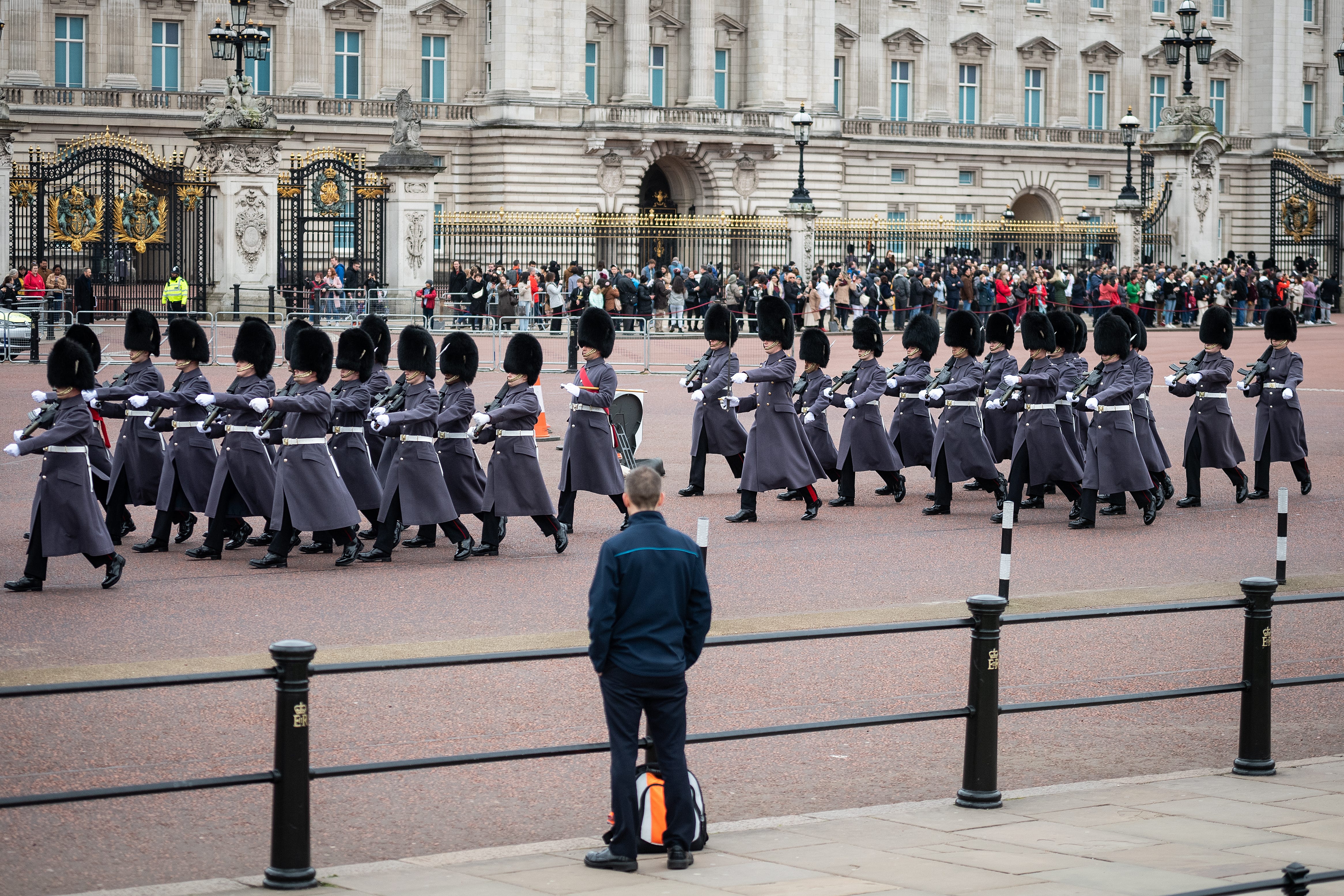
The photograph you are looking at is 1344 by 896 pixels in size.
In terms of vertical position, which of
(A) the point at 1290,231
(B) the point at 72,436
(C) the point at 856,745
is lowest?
(C) the point at 856,745

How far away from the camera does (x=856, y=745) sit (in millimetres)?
7672

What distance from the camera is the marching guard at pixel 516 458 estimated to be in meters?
12.1

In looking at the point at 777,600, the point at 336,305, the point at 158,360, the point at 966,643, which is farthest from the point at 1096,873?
the point at 336,305

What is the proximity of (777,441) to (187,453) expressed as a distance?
13.8ft

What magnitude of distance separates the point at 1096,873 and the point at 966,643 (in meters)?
3.80

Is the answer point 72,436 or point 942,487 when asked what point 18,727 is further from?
point 942,487

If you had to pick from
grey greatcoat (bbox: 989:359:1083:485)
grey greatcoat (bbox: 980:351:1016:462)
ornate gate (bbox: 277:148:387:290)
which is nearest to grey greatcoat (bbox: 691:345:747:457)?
grey greatcoat (bbox: 980:351:1016:462)

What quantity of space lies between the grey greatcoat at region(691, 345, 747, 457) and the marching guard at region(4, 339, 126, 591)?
5292 millimetres

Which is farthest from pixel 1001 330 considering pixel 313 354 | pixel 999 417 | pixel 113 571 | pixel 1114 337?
pixel 113 571

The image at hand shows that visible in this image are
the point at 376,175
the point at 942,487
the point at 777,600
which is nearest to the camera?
the point at 777,600

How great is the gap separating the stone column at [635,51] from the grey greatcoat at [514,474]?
3749cm

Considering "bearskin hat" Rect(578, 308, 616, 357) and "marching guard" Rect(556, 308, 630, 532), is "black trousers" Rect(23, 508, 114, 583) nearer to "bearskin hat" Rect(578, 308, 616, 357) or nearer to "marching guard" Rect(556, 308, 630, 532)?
"marching guard" Rect(556, 308, 630, 532)

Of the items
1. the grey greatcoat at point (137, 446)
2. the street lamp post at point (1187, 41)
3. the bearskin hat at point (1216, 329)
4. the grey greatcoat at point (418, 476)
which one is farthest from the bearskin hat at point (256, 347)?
the street lamp post at point (1187, 41)

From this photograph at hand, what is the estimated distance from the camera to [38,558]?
10.5 metres
